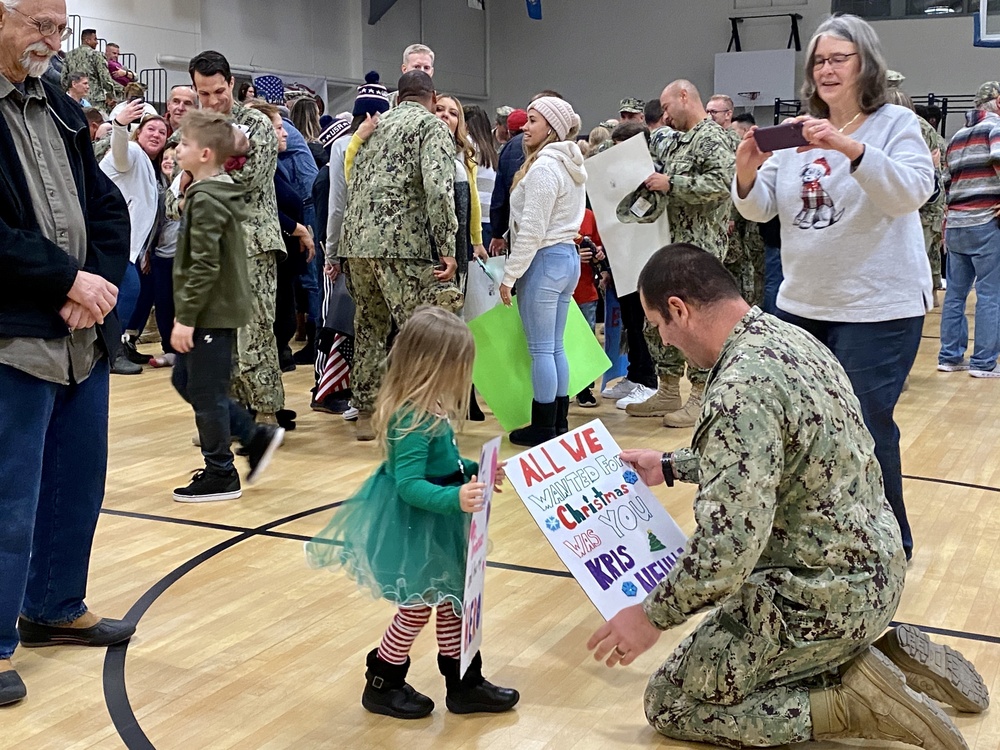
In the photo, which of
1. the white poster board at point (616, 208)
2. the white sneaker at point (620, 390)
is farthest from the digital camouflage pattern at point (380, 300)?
the white sneaker at point (620, 390)

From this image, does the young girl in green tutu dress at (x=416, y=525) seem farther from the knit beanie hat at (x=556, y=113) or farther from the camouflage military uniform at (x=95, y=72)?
the camouflage military uniform at (x=95, y=72)

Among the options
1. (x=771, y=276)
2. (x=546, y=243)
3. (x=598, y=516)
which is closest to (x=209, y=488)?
(x=546, y=243)

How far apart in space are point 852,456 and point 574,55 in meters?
21.8

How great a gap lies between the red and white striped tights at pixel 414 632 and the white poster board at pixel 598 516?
299mm

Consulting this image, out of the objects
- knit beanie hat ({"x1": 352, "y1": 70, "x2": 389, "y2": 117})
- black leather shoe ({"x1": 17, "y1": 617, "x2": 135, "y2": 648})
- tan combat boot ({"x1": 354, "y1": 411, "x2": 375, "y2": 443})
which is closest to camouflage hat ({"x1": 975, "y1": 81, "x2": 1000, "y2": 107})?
knit beanie hat ({"x1": 352, "y1": 70, "x2": 389, "y2": 117})

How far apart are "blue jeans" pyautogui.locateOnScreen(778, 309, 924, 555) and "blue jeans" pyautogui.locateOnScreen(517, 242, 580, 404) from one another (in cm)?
200

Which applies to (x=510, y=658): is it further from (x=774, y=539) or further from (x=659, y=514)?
(x=774, y=539)

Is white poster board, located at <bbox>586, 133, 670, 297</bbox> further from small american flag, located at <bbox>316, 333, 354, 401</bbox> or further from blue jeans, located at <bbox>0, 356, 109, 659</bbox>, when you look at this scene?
blue jeans, located at <bbox>0, 356, 109, 659</bbox>

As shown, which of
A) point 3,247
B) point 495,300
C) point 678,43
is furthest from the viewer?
point 678,43

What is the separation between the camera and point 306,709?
8.64ft

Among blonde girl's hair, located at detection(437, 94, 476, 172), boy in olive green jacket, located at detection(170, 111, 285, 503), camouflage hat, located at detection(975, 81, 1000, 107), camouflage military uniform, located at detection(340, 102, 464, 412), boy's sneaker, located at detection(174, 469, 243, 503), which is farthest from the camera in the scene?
camouflage hat, located at detection(975, 81, 1000, 107)

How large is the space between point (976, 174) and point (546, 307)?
3372 millimetres

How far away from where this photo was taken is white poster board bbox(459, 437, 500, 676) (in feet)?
7.93

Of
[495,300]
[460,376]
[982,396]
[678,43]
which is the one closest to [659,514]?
[460,376]
